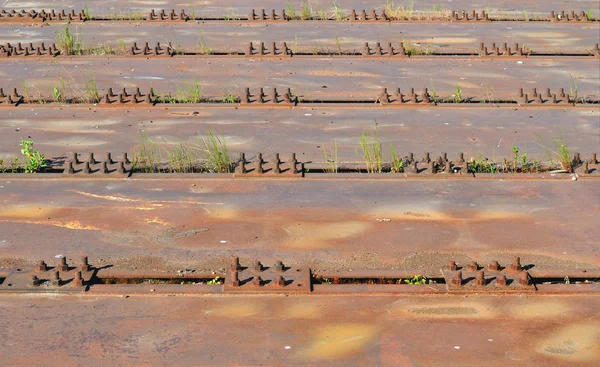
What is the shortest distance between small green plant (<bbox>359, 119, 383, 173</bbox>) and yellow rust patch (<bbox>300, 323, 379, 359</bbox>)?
127 inches

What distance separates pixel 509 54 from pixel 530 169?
4695 millimetres

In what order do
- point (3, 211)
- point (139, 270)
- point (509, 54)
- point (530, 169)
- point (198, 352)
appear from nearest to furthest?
1. point (198, 352)
2. point (139, 270)
3. point (3, 211)
4. point (530, 169)
5. point (509, 54)

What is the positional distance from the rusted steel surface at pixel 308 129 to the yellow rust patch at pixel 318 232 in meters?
1.58

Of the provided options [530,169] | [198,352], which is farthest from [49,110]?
[198,352]

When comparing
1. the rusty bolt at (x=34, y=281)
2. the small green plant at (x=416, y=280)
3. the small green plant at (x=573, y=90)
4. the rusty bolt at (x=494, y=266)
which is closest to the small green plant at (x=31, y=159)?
the rusty bolt at (x=34, y=281)

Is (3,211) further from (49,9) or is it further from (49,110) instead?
(49,9)

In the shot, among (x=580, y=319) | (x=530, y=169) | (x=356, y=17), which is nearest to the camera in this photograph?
(x=580, y=319)

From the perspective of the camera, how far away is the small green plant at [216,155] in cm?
961

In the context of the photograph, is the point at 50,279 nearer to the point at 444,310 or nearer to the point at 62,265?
the point at 62,265

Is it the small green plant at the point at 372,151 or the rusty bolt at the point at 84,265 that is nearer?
the rusty bolt at the point at 84,265

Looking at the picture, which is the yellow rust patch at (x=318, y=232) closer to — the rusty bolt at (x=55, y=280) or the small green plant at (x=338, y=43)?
the rusty bolt at (x=55, y=280)

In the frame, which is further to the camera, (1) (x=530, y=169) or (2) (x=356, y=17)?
(2) (x=356, y=17)

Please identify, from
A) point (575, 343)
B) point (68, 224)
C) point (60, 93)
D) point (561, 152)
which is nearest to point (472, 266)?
point (575, 343)

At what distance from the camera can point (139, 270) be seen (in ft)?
24.3
